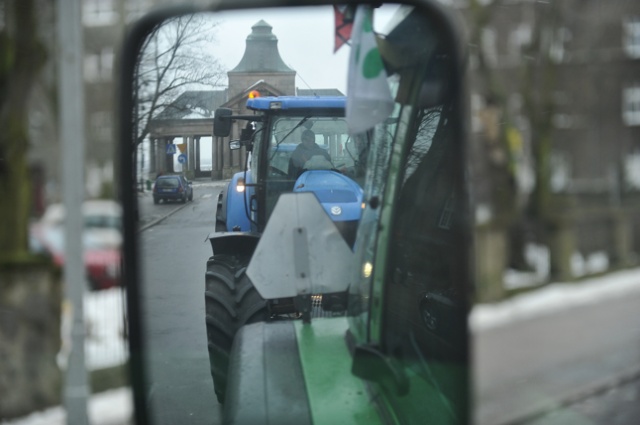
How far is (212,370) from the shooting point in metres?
1.25

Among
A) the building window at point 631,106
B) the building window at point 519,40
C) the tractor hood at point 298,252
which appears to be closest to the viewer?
the tractor hood at point 298,252

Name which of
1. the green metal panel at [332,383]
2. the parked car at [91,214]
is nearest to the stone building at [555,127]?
the parked car at [91,214]

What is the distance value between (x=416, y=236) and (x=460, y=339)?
189 millimetres

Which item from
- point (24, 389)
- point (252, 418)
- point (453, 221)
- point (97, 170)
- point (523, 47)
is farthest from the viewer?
point (523, 47)

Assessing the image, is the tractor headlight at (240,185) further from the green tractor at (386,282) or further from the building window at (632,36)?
the building window at (632,36)

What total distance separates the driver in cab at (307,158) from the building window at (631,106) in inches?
838

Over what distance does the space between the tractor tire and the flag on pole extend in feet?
1.27

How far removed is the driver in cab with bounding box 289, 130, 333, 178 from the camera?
124 cm

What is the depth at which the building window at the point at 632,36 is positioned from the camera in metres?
18.9

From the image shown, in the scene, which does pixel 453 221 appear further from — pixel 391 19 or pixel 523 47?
pixel 523 47

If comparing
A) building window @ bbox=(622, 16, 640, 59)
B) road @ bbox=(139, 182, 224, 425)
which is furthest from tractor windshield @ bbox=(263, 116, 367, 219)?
building window @ bbox=(622, 16, 640, 59)

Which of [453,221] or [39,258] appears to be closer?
[453,221]

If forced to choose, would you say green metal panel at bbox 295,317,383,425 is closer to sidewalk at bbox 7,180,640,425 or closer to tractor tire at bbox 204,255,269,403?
tractor tire at bbox 204,255,269,403

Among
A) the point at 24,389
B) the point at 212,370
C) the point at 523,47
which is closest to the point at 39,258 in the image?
the point at 24,389
